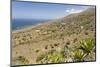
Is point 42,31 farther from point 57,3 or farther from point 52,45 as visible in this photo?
point 57,3

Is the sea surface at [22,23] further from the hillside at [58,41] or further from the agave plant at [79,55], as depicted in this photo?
the agave plant at [79,55]

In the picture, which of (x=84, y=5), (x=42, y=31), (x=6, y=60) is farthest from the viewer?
(x=84, y=5)

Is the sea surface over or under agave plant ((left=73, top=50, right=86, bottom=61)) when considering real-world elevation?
over

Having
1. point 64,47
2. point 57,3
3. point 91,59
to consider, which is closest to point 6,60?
point 64,47

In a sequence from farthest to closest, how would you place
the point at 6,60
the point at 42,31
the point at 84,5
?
the point at 84,5
the point at 42,31
the point at 6,60

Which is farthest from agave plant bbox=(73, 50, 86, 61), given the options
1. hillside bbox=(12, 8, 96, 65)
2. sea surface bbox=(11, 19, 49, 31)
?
sea surface bbox=(11, 19, 49, 31)

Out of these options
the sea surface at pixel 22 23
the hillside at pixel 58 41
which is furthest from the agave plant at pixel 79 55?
the sea surface at pixel 22 23

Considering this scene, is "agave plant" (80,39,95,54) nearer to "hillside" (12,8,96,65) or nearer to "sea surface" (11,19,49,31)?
"hillside" (12,8,96,65)

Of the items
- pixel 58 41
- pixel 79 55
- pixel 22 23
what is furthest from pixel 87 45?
pixel 22 23
